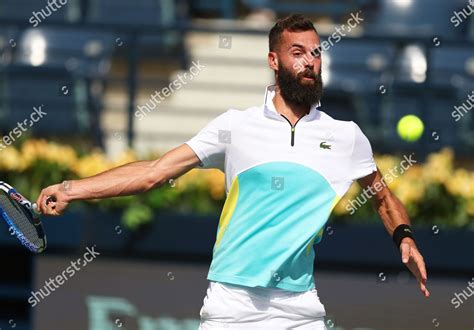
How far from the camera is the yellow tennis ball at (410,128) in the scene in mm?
7918

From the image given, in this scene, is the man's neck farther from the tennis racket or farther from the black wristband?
the tennis racket

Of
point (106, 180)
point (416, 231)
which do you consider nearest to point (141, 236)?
point (416, 231)

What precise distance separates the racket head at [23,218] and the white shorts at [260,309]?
2.36 ft

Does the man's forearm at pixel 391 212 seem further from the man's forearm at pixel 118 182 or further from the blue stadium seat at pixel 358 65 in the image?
the blue stadium seat at pixel 358 65

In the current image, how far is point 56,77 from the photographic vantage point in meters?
8.97

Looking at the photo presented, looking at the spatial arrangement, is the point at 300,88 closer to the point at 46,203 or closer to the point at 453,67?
the point at 46,203

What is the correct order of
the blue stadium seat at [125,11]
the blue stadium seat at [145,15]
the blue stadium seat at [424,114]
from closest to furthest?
the blue stadium seat at [424,114], the blue stadium seat at [145,15], the blue stadium seat at [125,11]

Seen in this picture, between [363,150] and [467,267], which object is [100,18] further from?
[363,150]

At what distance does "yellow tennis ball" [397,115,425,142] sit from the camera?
312 inches

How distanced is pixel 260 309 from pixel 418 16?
682 centimetres

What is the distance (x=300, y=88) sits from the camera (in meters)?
4.39

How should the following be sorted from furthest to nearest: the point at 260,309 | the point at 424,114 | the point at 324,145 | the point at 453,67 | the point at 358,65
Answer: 1. the point at 453,67
2. the point at 358,65
3. the point at 424,114
4. the point at 324,145
5. the point at 260,309

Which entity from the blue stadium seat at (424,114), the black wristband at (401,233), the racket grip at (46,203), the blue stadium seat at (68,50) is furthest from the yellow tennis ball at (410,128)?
the racket grip at (46,203)

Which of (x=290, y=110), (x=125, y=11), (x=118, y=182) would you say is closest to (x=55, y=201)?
(x=118, y=182)
